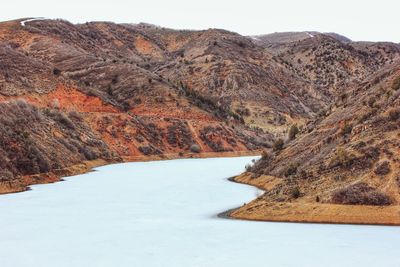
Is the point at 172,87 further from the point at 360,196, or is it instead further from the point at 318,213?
the point at 360,196

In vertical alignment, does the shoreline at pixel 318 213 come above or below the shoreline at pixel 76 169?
below

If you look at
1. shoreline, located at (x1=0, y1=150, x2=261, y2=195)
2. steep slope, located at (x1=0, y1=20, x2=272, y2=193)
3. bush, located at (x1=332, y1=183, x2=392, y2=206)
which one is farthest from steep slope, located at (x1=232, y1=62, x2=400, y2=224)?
steep slope, located at (x1=0, y1=20, x2=272, y2=193)

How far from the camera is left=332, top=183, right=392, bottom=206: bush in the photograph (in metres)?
28.3

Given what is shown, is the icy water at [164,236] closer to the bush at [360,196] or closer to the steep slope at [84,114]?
the bush at [360,196]

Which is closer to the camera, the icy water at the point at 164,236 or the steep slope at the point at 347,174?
the icy water at the point at 164,236

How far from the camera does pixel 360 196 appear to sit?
2883 centimetres

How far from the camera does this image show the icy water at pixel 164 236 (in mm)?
21375

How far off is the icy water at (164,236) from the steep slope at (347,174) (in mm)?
1301

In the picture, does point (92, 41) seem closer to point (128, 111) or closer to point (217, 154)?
point (128, 111)

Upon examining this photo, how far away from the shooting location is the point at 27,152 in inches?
1957

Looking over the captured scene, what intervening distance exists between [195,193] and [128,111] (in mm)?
57803

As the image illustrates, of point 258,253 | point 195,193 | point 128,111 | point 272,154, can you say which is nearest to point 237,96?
point 128,111

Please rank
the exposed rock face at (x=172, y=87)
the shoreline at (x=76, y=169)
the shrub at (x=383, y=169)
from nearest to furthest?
1. the shrub at (x=383, y=169)
2. the shoreline at (x=76, y=169)
3. the exposed rock face at (x=172, y=87)

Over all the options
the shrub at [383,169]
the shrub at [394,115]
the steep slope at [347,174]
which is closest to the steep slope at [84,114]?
the steep slope at [347,174]
